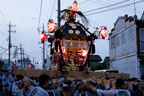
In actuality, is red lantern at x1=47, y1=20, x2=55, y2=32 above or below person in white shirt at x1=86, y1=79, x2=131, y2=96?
above

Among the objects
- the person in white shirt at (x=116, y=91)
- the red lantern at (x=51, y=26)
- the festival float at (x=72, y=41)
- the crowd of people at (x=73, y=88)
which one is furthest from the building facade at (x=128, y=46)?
the person in white shirt at (x=116, y=91)

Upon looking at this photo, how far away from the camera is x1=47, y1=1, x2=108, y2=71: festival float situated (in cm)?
1524

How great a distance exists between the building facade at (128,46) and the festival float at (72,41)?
4555 millimetres

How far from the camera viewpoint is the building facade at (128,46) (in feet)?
62.6

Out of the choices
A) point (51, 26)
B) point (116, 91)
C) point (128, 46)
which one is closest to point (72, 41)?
point (51, 26)

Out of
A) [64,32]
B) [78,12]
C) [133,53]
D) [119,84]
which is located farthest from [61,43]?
[119,84]

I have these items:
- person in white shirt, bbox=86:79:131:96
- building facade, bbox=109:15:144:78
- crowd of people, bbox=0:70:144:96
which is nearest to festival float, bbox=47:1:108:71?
building facade, bbox=109:15:144:78

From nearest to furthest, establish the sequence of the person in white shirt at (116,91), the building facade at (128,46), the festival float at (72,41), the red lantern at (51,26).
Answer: the person in white shirt at (116,91) → the festival float at (72,41) → the red lantern at (51,26) → the building facade at (128,46)

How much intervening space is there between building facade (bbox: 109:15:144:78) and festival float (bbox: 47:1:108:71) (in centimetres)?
455

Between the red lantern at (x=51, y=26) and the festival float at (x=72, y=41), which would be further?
the red lantern at (x=51, y=26)

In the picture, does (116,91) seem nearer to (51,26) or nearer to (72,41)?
(72,41)

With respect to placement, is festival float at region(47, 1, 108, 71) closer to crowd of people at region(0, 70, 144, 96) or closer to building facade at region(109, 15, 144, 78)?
building facade at region(109, 15, 144, 78)

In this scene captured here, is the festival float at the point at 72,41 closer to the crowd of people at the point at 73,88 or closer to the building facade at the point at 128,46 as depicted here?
the building facade at the point at 128,46

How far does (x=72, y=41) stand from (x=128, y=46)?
8539mm
